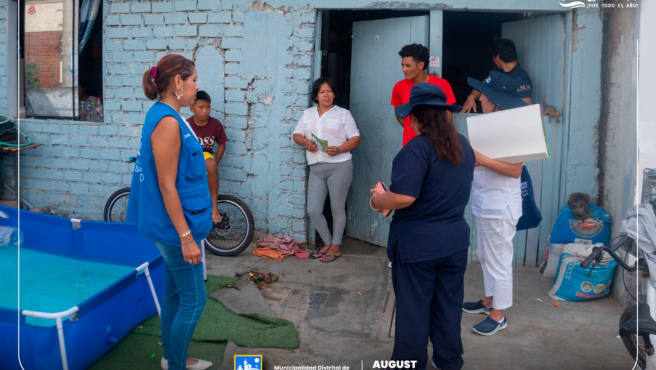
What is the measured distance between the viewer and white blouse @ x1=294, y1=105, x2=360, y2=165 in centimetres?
551

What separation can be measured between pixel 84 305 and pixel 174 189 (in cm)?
102

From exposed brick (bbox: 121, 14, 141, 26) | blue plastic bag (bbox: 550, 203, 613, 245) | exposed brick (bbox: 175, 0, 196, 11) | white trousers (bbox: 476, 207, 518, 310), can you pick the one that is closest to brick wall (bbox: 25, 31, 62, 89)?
exposed brick (bbox: 121, 14, 141, 26)

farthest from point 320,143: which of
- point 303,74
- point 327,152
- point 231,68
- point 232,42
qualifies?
point 232,42

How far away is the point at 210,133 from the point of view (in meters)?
5.62

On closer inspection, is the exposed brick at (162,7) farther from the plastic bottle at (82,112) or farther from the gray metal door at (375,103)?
the gray metal door at (375,103)

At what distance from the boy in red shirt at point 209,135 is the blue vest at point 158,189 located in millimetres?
2459

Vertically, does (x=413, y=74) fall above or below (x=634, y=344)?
above

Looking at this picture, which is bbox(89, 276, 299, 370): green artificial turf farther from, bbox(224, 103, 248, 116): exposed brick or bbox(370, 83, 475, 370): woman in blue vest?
bbox(224, 103, 248, 116): exposed brick

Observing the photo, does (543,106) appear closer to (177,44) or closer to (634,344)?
(634,344)

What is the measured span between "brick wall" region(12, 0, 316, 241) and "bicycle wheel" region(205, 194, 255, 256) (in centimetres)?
24

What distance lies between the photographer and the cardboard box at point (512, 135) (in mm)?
3506

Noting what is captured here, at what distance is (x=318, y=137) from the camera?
5.50m

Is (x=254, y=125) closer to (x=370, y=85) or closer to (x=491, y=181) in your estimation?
(x=370, y=85)

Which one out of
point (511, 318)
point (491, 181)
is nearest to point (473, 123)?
point (491, 181)
